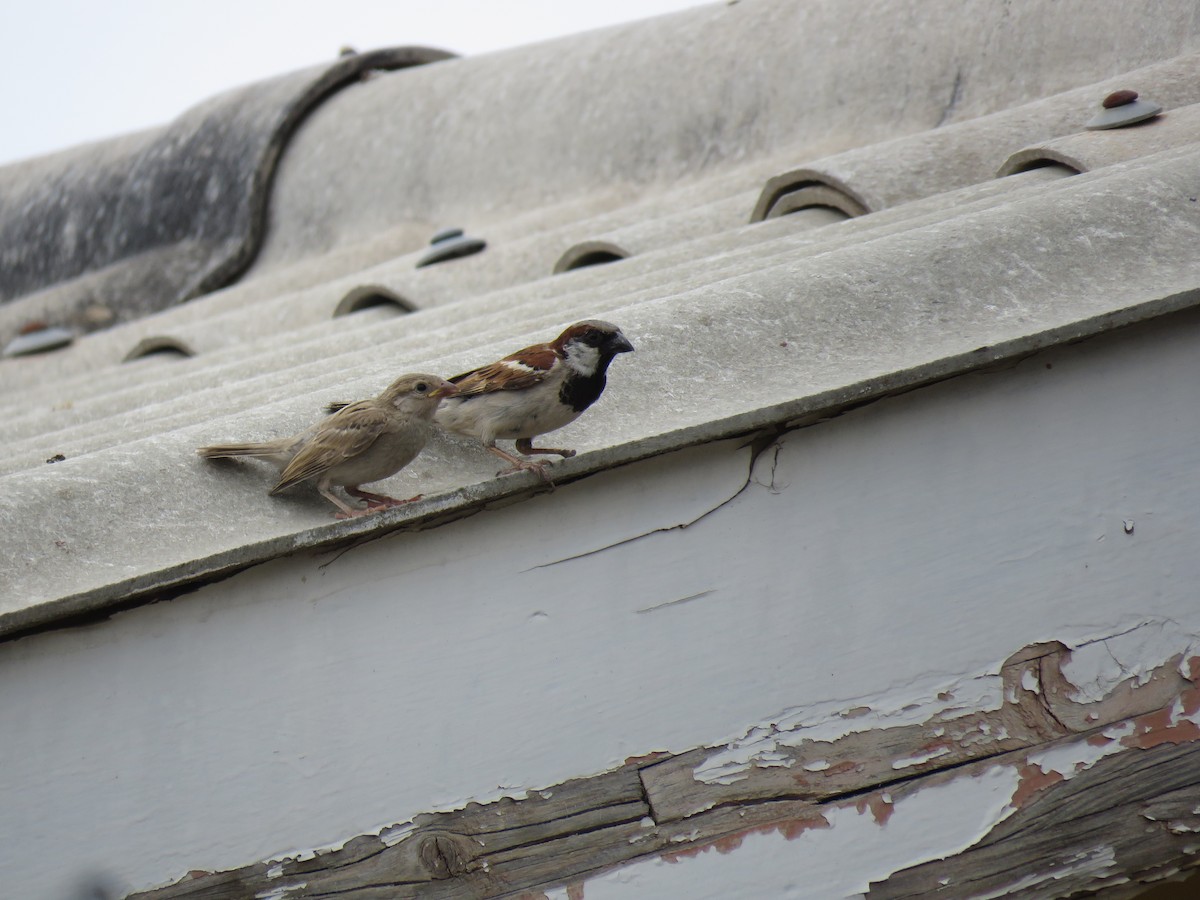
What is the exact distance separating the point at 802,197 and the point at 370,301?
172 centimetres

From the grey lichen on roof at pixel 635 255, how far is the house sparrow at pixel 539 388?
3.1 inches

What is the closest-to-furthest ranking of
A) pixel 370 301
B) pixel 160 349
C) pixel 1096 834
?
pixel 1096 834 < pixel 370 301 < pixel 160 349

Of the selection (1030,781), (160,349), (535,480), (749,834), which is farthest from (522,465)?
(160,349)

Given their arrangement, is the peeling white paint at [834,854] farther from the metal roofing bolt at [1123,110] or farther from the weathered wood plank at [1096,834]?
the metal roofing bolt at [1123,110]

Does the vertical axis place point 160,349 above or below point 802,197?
above

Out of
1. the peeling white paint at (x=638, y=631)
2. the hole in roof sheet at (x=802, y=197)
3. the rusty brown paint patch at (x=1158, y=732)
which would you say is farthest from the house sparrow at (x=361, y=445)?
the hole in roof sheet at (x=802, y=197)

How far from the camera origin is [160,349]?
5.53 metres

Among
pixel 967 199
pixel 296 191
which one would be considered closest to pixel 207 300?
pixel 296 191

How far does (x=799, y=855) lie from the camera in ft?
8.13

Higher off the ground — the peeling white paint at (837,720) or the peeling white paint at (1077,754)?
the peeling white paint at (837,720)

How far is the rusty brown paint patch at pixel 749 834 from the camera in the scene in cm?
245

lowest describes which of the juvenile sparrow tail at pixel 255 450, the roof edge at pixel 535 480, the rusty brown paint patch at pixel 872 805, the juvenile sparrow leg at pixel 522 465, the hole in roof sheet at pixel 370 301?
the rusty brown paint patch at pixel 872 805

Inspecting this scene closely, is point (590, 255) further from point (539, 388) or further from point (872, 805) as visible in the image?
point (872, 805)

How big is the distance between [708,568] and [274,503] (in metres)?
0.79
